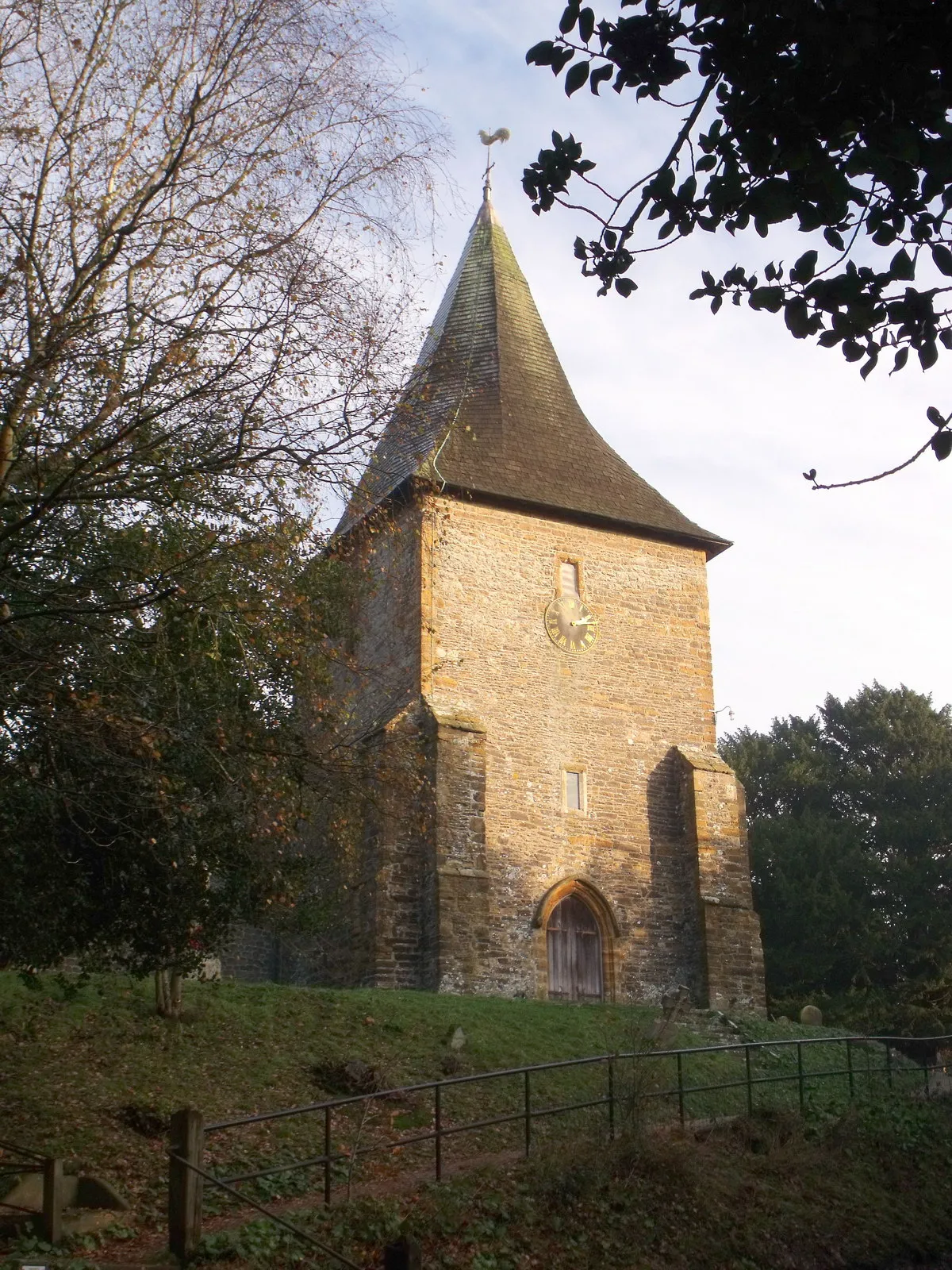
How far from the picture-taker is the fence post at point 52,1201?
950 centimetres

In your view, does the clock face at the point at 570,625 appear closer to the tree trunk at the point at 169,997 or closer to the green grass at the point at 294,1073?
the green grass at the point at 294,1073

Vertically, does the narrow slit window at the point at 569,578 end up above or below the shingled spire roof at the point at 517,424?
below

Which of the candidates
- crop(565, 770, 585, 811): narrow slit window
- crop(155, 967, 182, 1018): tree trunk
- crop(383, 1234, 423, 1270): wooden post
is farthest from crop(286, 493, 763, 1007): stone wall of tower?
crop(383, 1234, 423, 1270): wooden post

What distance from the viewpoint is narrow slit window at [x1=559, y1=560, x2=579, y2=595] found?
25.5 m

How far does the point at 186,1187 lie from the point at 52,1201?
0.99 meters

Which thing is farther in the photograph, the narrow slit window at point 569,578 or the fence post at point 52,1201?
the narrow slit window at point 569,578

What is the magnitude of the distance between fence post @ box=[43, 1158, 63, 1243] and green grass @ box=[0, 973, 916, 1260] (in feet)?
3.00

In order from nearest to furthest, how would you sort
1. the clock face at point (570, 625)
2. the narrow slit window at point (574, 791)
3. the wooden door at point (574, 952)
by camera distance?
the wooden door at point (574, 952)
the narrow slit window at point (574, 791)
the clock face at point (570, 625)

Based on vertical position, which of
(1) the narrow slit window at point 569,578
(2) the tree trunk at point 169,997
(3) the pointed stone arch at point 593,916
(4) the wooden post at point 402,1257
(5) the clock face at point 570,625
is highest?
(1) the narrow slit window at point 569,578

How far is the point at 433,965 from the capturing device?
21.3 metres

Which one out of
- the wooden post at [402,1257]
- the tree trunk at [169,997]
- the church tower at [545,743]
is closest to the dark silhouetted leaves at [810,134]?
the wooden post at [402,1257]

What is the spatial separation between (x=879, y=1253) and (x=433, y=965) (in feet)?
33.3

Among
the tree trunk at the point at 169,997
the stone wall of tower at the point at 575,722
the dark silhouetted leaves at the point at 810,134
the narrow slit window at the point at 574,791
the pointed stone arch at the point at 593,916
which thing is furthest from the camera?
the narrow slit window at the point at 574,791

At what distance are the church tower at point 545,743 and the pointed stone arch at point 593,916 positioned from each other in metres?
0.04
